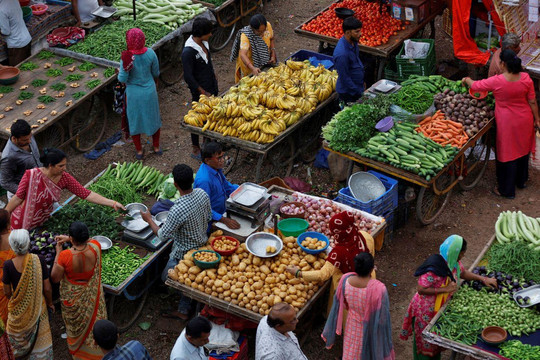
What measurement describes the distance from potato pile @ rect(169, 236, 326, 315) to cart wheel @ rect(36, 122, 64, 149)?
3.95 m

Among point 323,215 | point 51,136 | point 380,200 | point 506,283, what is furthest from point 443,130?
point 51,136

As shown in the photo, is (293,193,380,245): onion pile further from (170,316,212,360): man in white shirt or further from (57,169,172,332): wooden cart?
(170,316,212,360): man in white shirt

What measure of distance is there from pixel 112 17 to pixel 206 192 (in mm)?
6039

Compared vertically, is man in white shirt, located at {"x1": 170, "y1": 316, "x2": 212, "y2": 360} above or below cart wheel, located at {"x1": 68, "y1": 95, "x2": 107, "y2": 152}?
above

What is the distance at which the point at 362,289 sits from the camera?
593cm

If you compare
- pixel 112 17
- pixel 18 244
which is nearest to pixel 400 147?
pixel 18 244

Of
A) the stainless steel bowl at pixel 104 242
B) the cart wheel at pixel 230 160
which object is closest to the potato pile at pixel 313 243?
the stainless steel bowl at pixel 104 242

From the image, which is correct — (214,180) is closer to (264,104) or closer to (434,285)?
(264,104)

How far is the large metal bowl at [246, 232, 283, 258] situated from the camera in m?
7.06

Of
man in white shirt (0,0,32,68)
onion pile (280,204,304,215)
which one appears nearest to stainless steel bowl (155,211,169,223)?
onion pile (280,204,304,215)

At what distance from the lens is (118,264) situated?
7293mm

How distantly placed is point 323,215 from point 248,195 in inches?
35.0

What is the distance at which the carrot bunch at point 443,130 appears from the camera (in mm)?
8508

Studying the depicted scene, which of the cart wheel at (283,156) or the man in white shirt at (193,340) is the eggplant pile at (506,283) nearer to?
the man in white shirt at (193,340)
